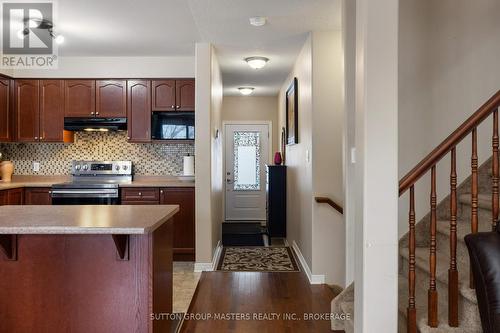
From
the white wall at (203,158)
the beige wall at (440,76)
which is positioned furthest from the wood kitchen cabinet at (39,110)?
the beige wall at (440,76)

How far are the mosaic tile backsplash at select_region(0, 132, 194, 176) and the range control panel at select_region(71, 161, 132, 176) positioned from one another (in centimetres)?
11

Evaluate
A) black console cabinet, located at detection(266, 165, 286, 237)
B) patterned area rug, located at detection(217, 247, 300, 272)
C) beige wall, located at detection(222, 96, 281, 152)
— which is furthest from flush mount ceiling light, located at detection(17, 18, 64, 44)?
beige wall, located at detection(222, 96, 281, 152)

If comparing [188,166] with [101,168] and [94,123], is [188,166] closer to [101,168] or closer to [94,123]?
[101,168]

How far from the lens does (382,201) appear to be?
1839mm

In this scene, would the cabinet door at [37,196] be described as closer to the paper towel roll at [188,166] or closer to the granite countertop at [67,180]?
the granite countertop at [67,180]

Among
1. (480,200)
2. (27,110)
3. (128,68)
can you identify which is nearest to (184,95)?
(128,68)

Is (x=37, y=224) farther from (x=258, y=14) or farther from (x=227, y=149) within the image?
(x=227, y=149)

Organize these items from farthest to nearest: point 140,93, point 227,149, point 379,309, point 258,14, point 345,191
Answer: point 227,149 < point 140,93 < point 258,14 < point 345,191 < point 379,309

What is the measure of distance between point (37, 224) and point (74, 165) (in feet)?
11.1

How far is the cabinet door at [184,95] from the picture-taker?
191 inches

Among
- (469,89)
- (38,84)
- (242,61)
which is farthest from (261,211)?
(469,89)

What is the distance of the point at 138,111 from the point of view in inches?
192

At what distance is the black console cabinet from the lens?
588 cm

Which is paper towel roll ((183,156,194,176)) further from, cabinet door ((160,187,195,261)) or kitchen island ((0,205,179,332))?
kitchen island ((0,205,179,332))
